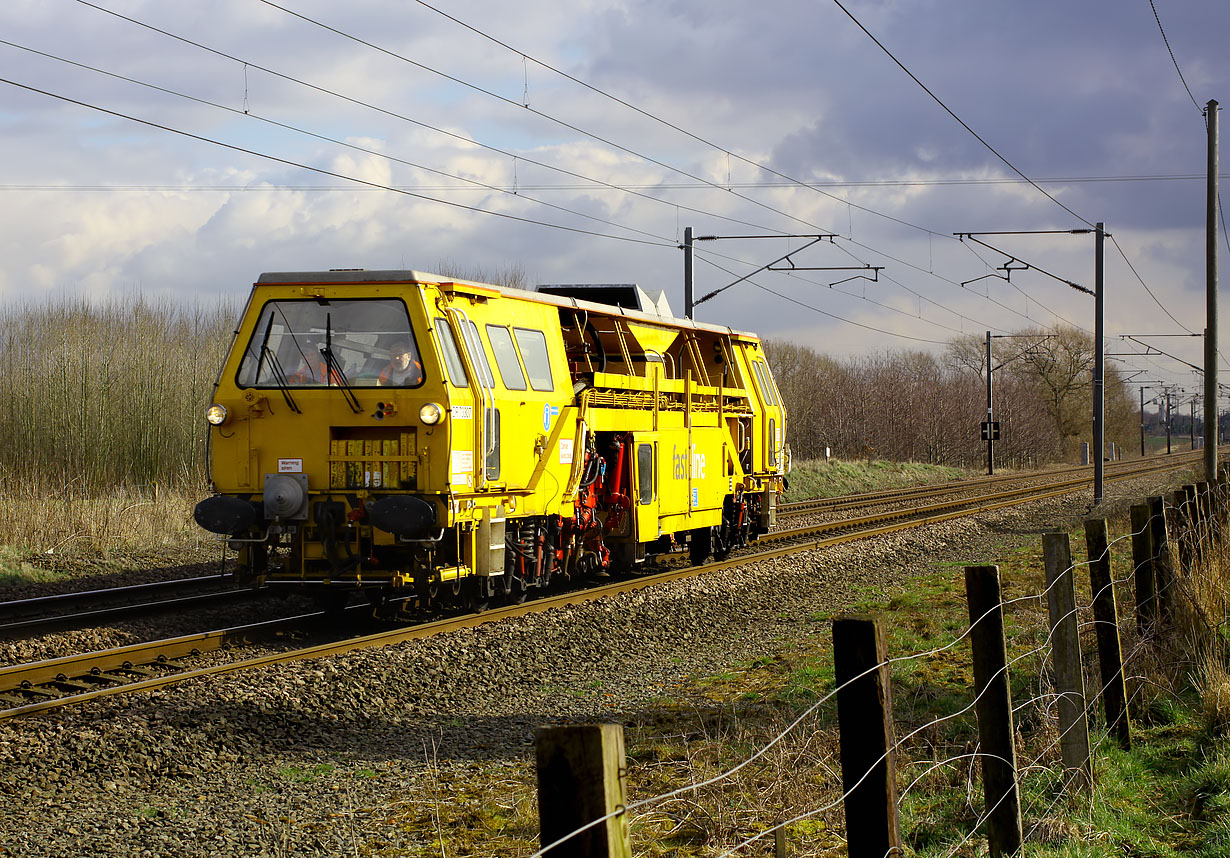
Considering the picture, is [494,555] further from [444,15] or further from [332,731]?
[444,15]

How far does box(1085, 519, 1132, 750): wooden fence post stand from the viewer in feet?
22.8

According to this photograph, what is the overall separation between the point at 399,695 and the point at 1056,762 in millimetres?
4667

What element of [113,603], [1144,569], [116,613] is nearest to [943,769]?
[1144,569]

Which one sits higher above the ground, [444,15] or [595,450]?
[444,15]

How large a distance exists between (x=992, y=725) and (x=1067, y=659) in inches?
51.5

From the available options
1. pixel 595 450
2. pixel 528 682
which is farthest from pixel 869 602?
pixel 528 682

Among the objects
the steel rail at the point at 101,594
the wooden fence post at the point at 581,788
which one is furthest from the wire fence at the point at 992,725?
the steel rail at the point at 101,594

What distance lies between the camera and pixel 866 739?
366cm

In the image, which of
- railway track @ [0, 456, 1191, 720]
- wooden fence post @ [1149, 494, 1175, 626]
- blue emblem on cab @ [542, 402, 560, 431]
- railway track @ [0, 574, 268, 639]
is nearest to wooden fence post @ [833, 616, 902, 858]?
wooden fence post @ [1149, 494, 1175, 626]

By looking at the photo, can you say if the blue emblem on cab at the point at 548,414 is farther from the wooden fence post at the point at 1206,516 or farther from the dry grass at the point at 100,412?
the dry grass at the point at 100,412

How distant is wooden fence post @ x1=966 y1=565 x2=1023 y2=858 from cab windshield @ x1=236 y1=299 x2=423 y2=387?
23.2 ft

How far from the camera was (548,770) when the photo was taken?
2430 mm

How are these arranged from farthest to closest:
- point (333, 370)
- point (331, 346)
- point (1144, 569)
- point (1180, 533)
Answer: point (331, 346), point (333, 370), point (1180, 533), point (1144, 569)

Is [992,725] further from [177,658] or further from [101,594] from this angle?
[101,594]
